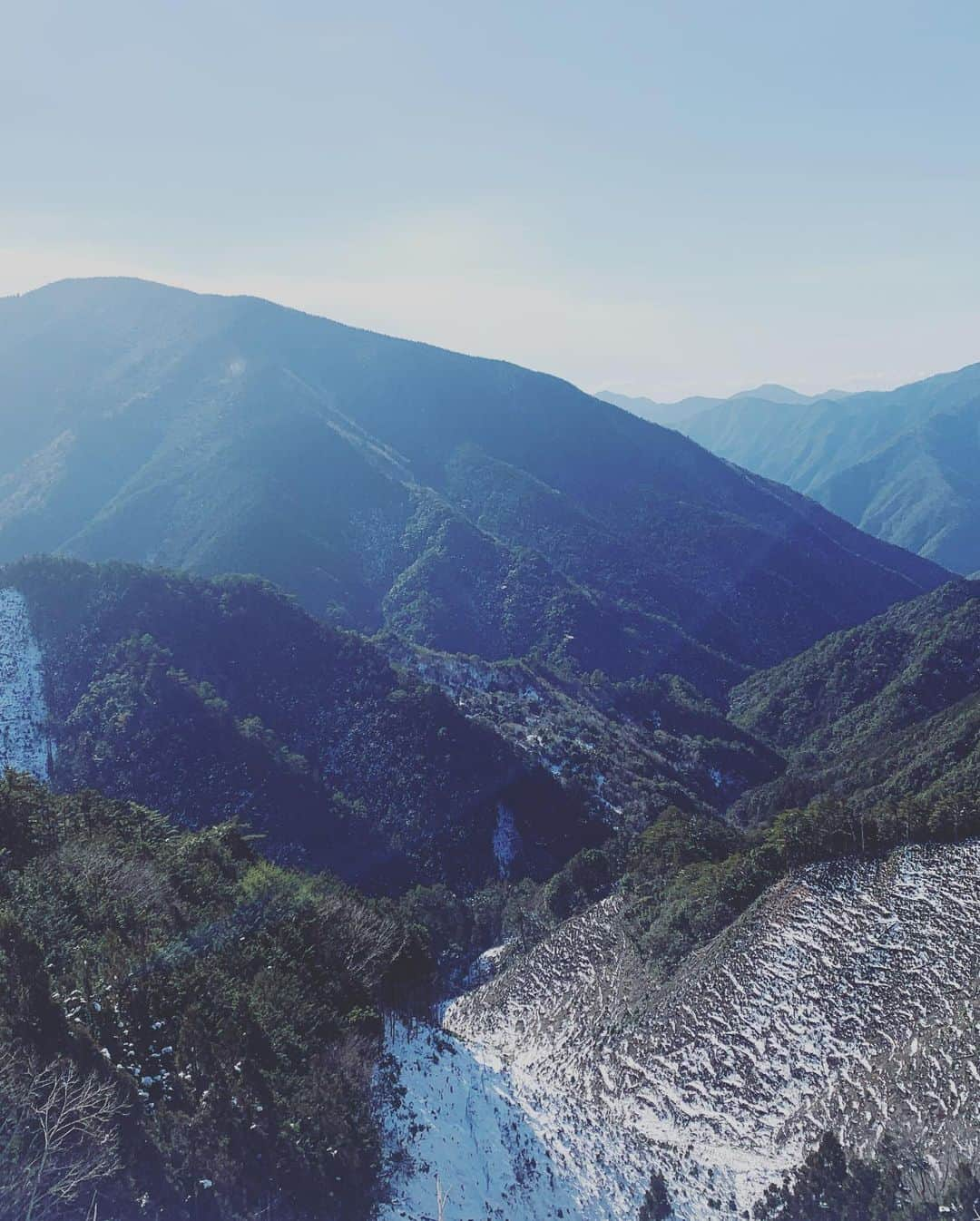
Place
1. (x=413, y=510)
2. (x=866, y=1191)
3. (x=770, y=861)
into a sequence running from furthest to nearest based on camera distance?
(x=413, y=510) < (x=770, y=861) < (x=866, y=1191)

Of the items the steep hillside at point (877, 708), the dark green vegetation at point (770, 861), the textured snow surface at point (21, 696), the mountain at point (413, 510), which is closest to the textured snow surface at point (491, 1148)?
the dark green vegetation at point (770, 861)

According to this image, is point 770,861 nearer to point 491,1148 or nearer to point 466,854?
point 491,1148

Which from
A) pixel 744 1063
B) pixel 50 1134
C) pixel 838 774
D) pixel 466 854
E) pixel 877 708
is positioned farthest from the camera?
pixel 877 708

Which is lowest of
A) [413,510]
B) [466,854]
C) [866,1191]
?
[466,854]

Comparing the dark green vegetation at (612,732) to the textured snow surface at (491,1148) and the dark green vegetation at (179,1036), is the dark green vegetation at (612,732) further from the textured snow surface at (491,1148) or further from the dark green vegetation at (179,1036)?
the dark green vegetation at (179,1036)

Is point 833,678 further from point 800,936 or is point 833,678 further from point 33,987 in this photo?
point 33,987

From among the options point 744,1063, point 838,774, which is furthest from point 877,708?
point 744,1063

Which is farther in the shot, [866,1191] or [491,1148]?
[491,1148]
